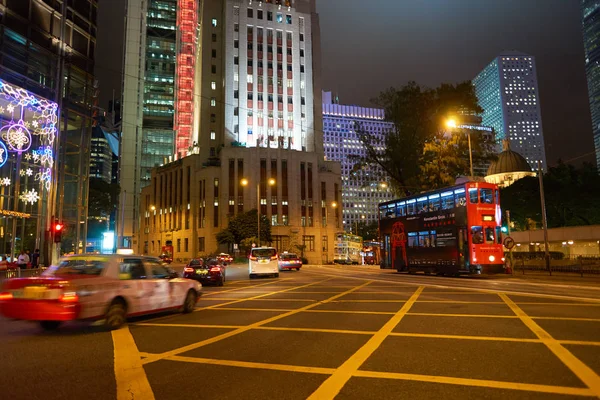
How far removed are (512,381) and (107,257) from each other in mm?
7896

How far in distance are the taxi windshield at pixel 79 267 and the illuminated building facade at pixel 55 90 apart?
74.7 ft

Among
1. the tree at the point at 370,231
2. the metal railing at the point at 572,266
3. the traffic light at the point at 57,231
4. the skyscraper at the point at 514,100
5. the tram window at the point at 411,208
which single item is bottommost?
the metal railing at the point at 572,266

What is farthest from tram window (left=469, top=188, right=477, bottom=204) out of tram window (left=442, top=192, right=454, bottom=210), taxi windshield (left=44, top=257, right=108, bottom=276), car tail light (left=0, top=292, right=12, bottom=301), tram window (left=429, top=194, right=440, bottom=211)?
car tail light (left=0, top=292, right=12, bottom=301)

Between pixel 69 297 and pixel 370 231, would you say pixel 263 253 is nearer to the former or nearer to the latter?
pixel 69 297

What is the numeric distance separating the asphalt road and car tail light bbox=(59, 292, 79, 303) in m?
0.71

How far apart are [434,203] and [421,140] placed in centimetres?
1606

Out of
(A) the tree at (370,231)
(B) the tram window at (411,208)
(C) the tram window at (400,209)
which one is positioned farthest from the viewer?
(A) the tree at (370,231)

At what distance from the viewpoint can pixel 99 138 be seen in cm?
17850

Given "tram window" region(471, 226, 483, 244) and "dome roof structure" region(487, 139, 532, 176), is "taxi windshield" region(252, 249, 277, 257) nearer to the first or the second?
"tram window" region(471, 226, 483, 244)

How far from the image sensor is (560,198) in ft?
163

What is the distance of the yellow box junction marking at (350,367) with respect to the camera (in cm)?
456

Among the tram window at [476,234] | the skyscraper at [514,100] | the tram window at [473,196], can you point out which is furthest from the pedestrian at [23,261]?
the skyscraper at [514,100]

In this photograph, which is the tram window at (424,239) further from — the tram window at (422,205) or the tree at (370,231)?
the tree at (370,231)

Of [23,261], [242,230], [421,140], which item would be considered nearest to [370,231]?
[242,230]
